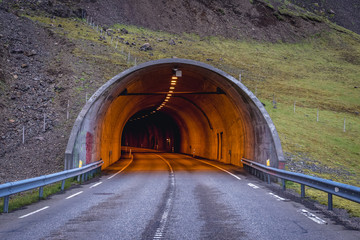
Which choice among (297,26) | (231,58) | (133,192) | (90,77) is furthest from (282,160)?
(297,26)

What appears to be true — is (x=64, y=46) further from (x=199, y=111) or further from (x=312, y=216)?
(x=312, y=216)

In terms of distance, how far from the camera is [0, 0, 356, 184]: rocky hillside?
23516 mm

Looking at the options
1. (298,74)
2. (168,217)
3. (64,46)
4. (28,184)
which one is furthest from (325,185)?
(298,74)

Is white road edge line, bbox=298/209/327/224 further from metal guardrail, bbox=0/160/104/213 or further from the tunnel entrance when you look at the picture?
the tunnel entrance

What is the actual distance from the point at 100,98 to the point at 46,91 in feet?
50.4

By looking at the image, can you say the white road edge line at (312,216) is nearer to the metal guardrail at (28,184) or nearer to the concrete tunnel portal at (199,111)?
the concrete tunnel portal at (199,111)

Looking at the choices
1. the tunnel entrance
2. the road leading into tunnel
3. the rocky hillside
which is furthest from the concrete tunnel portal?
the tunnel entrance

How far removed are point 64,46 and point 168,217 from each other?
43078 mm

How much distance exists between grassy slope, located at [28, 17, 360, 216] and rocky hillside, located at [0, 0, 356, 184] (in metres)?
1.15

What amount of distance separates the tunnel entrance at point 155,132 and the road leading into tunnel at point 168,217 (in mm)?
35075

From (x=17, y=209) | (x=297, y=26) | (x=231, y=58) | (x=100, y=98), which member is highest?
(x=297, y=26)

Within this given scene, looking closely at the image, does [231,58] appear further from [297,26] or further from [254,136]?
[254,136]

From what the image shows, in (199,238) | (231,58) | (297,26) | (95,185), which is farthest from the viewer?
(297,26)

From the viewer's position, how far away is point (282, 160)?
15711mm
